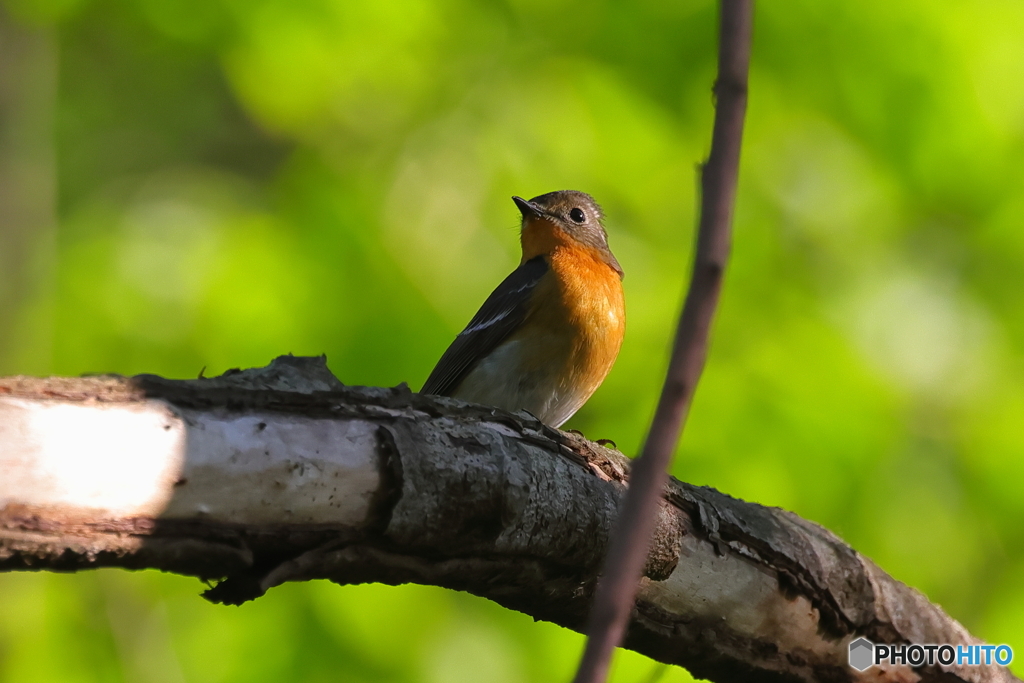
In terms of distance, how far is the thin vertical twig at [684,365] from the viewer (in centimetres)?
124

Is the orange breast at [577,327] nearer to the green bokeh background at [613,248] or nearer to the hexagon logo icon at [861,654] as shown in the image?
the green bokeh background at [613,248]

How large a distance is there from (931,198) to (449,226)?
2.27m

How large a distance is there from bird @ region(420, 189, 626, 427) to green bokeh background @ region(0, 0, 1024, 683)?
321 mm

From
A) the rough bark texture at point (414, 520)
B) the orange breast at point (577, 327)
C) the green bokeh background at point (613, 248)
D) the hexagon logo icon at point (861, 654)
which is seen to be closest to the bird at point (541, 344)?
the orange breast at point (577, 327)

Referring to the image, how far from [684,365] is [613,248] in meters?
3.93

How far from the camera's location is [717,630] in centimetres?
358

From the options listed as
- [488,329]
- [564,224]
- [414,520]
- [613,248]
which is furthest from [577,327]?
[414,520]

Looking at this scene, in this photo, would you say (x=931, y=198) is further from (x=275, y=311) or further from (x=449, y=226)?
(x=275, y=311)

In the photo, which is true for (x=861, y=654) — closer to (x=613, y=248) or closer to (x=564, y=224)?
(x=613, y=248)

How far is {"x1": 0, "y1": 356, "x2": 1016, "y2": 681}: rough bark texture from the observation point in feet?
7.30

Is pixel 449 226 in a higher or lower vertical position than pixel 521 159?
lower

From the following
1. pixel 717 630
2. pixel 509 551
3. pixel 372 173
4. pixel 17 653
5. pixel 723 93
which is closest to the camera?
pixel 723 93

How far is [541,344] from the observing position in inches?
225

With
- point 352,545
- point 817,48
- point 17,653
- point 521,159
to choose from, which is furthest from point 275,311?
point 817,48
